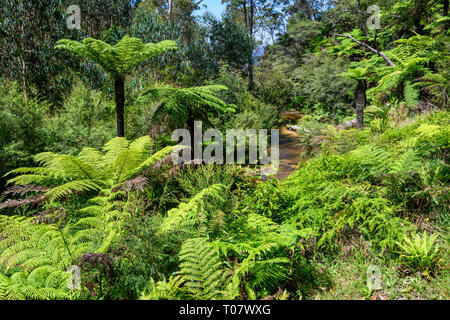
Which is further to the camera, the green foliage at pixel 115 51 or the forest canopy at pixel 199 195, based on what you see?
the green foliage at pixel 115 51

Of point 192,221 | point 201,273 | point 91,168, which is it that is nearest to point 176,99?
point 91,168

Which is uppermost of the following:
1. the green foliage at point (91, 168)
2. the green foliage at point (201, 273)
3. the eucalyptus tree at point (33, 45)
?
the eucalyptus tree at point (33, 45)

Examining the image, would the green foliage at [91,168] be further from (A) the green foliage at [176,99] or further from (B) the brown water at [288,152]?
(B) the brown water at [288,152]

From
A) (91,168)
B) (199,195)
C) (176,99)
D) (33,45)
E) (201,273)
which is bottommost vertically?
(201,273)

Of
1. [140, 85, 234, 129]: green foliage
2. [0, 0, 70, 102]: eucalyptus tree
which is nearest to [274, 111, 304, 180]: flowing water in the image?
[140, 85, 234, 129]: green foliage

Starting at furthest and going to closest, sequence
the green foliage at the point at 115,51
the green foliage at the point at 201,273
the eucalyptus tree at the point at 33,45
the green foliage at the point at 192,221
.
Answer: the eucalyptus tree at the point at 33,45, the green foliage at the point at 115,51, the green foliage at the point at 192,221, the green foliage at the point at 201,273

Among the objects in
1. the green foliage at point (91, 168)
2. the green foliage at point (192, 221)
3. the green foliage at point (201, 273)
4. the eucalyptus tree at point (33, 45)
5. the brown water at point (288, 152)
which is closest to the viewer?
the green foliage at point (201, 273)

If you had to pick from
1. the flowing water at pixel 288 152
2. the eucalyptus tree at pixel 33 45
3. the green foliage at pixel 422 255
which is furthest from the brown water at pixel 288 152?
the eucalyptus tree at pixel 33 45

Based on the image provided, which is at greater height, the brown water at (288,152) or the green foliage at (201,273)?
the brown water at (288,152)

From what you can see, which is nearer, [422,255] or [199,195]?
[422,255]

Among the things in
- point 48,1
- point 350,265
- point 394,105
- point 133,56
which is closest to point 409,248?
point 350,265

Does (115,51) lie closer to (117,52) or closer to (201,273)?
(117,52)

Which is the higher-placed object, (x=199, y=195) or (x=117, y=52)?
(x=117, y=52)

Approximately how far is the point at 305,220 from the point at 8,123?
4718mm
